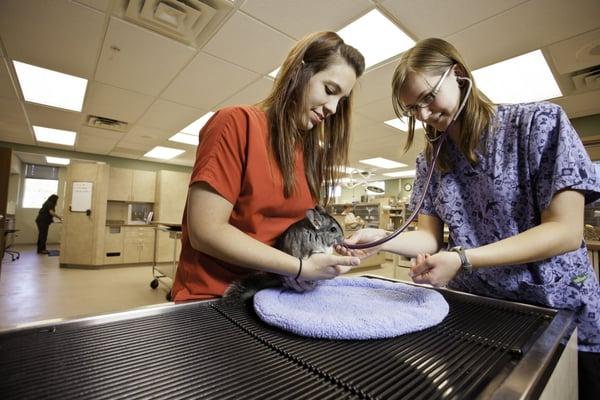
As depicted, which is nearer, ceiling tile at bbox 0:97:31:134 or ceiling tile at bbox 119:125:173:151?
ceiling tile at bbox 0:97:31:134

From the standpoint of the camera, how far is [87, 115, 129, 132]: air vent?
447cm

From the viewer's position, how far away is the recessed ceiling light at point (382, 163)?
681cm

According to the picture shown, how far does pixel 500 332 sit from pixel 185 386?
53cm

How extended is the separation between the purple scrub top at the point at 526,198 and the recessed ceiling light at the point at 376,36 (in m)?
1.70

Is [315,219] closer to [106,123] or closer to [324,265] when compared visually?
[324,265]

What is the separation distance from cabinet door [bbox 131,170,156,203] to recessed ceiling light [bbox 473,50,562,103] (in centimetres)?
622

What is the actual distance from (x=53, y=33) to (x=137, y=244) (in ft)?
14.3

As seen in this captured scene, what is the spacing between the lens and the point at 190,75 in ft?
9.88

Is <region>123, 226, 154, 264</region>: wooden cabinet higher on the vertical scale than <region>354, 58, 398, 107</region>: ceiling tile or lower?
lower

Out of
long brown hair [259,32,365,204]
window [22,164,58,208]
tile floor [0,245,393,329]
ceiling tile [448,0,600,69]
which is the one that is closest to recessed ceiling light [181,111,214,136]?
tile floor [0,245,393,329]

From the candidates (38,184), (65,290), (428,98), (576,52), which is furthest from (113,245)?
(576,52)

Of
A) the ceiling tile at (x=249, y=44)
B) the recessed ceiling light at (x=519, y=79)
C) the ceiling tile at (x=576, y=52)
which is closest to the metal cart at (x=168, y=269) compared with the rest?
the ceiling tile at (x=249, y=44)

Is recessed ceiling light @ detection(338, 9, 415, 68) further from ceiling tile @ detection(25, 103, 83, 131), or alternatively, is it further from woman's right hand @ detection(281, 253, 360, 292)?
ceiling tile @ detection(25, 103, 83, 131)

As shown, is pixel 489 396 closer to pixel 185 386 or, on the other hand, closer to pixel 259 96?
pixel 185 386
